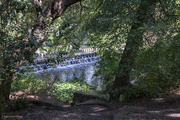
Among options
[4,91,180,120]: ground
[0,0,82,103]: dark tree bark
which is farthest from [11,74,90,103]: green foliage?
[0,0,82,103]: dark tree bark

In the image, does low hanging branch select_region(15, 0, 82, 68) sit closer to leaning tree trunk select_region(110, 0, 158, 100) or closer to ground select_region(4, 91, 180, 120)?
ground select_region(4, 91, 180, 120)

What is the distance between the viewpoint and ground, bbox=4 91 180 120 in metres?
3.96

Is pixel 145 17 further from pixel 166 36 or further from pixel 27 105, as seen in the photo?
pixel 27 105

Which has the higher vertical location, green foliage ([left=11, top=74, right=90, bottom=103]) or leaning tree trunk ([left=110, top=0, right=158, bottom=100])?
→ leaning tree trunk ([left=110, top=0, right=158, bottom=100])

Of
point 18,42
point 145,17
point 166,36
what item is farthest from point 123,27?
point 18,42

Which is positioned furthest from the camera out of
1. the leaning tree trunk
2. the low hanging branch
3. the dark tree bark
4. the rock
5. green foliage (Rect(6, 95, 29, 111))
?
the rock

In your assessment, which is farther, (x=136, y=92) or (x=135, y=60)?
(x=136, y=92)

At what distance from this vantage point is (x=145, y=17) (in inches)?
193

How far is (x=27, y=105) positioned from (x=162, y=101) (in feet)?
11.7

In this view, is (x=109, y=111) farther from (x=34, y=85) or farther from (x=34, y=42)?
(x=34, y=85)

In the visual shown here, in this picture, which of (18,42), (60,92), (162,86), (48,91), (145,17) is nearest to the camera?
(18,42)

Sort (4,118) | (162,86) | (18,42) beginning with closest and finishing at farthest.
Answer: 1. (4,118)
2. (18,42)
3. (162,86)

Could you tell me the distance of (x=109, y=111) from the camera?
Answer: 488cm

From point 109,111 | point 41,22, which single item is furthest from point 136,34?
point 41,22
